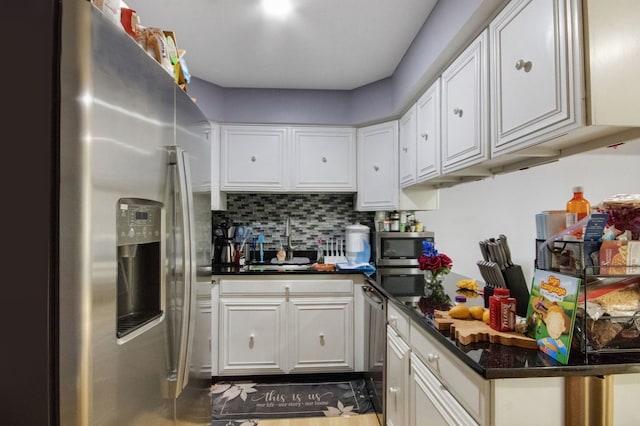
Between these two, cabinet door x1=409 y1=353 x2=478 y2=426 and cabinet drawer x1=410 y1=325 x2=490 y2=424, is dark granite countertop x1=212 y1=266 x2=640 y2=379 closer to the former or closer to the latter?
cabinet drawer x1=410 y1=325 x2=490 y2=424

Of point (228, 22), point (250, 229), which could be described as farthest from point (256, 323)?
point (228, 22)

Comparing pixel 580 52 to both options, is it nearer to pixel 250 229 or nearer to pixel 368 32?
pixel 368 32

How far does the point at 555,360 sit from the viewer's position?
1001mm

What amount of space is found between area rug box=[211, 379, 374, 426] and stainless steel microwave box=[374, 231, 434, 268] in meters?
1.01

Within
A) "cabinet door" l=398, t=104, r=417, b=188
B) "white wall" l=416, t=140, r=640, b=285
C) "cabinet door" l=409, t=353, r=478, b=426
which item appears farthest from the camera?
"cabinet door" l=398, t=104, r=417, b=188

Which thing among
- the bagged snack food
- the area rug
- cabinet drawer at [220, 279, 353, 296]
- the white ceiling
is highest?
the white ceiling

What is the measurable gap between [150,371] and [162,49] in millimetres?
1079

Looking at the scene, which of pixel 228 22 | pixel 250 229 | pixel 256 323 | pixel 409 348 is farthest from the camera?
pixel 250 229

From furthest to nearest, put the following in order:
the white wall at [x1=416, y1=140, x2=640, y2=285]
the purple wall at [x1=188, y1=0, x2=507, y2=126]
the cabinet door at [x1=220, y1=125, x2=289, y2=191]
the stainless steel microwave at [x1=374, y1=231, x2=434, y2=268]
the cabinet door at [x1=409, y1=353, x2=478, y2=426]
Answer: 1. the cabinet door at [x1=220, y1=125, x2=289, y2=191]
2. the stainless steel microwave at [x1=374, y1=231, x2=434, y2=268]
3. the purple wall at [x1=188, y1=0, x2=507, y2=126]
4. the white wall at [x1=416, y1=140, x2=640, y2=285]
5. the cabinet door at [x1=409, y1=353, x2=478, y2=426]

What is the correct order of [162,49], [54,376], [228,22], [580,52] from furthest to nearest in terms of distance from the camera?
[228,22] → [162,49] → [580,52] → [54,376]

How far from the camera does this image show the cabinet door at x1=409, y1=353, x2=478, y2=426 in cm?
117

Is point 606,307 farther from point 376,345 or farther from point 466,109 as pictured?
point 376,345

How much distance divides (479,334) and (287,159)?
2308mm

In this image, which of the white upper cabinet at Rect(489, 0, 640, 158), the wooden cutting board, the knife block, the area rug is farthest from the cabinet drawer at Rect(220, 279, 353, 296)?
the white upper cabinet at Rect(489, 0, 640, 158)
